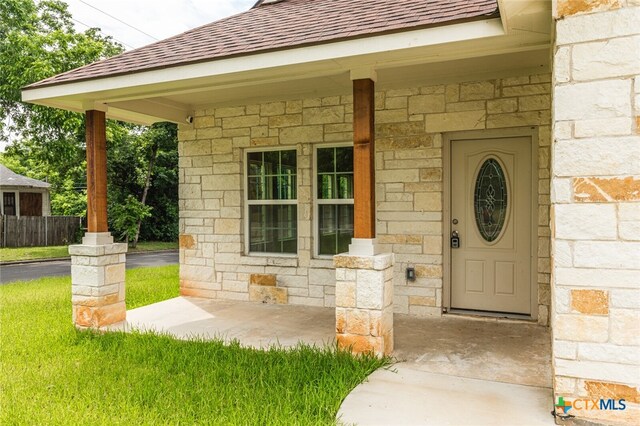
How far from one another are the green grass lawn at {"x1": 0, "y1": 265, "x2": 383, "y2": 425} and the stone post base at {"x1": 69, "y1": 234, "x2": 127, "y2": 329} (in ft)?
0.73

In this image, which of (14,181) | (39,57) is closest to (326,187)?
(39,57)

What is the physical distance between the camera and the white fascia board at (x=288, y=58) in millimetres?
3309

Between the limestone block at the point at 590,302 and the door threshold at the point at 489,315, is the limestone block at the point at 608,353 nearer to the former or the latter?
the limestone block at the point at 590,302

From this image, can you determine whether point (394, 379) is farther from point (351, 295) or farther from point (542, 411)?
point (542, 411)

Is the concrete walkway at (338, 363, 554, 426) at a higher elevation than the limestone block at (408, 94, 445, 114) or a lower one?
lower

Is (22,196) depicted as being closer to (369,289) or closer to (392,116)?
(392,116)

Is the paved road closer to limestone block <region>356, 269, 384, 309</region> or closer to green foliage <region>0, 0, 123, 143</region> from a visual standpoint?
green foliage <region>0, 0, 123, 143</region>

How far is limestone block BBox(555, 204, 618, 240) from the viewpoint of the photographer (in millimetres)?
2633

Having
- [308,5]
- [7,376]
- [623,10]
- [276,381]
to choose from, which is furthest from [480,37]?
[7,376]

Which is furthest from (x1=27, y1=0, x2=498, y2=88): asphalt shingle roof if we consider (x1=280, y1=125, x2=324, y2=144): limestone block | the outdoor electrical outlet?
the outdoor electrical outlet

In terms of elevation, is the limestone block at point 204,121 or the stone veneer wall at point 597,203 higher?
the limestone block at point 204,121

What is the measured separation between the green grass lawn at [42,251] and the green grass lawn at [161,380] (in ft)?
36.9

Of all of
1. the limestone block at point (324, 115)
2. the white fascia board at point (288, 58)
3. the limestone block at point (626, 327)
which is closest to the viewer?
the limestone block at point (626, 327)

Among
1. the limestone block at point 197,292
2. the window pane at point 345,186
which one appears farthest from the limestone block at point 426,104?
the limestone block at point 197,292
